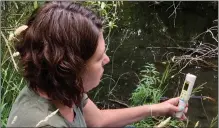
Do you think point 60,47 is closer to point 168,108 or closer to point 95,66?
point 95,66

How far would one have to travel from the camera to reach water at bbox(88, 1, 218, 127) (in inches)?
113

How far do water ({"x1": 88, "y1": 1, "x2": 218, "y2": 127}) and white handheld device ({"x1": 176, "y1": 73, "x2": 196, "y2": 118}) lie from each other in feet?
3.63

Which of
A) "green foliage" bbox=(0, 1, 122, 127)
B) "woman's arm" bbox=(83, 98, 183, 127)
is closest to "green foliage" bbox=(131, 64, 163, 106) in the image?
"green foliage" bbox=(0, 1, 122, 127)

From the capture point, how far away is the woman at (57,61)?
1.15m

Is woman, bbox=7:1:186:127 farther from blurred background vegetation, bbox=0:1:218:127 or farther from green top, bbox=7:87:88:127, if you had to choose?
blurred background vegetation, bbox=0:1:218:127

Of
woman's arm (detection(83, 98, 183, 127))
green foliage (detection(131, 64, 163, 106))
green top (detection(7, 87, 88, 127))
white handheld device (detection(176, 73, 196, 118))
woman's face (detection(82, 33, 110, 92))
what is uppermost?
woman's face (detection(82, 33, 110, 92))

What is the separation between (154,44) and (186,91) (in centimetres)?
208

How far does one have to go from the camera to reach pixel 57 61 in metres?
1.15

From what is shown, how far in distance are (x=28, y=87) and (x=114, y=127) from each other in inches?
22.6

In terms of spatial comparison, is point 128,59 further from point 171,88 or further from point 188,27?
point 188,27

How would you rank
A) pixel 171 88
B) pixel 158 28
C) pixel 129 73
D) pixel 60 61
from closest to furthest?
pixel 60 61
pixel 171 88
pixel 129 73
pixel 158 28

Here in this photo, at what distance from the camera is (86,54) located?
120cm

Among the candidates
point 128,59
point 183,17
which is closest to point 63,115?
point 128,59

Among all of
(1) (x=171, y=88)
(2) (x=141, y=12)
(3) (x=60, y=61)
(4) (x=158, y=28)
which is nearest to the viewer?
(3) (x=60, y=61)
